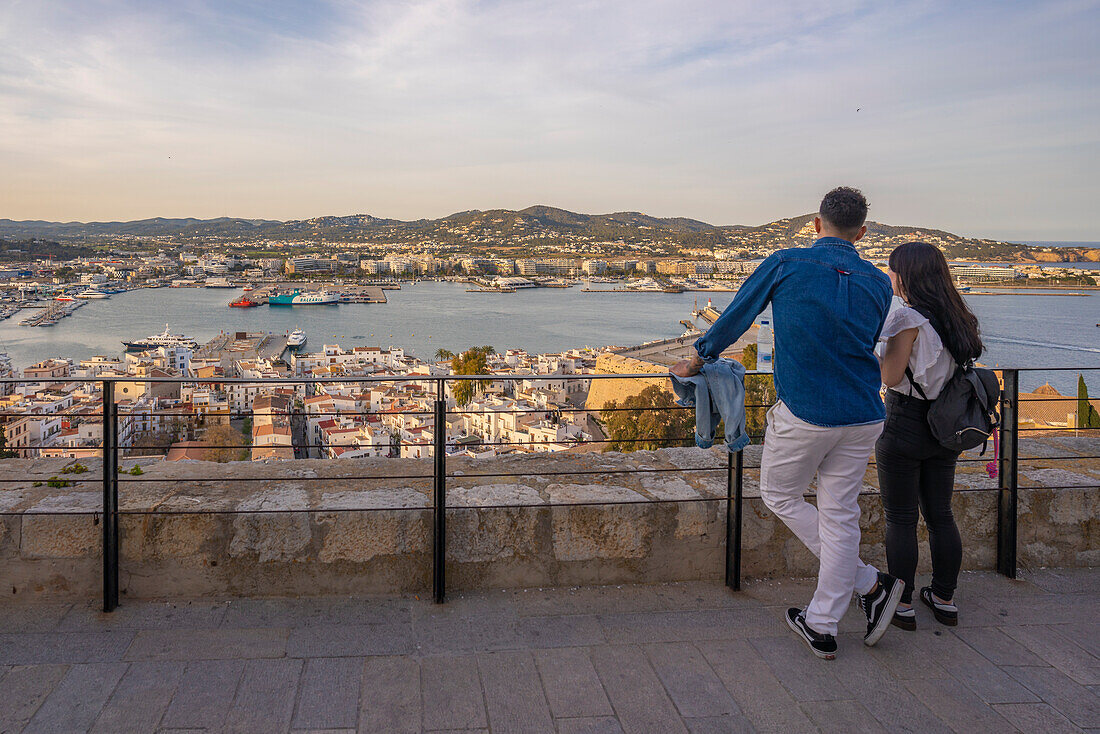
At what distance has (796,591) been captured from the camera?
90.0 inches

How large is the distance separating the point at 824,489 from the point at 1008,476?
109cm

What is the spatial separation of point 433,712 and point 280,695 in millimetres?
373

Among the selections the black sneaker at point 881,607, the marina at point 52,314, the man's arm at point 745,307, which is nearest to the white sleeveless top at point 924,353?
the man's arm at point 745,307

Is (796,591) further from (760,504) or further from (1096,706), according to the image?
(1096,706)

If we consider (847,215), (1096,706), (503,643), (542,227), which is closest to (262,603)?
(503,643)

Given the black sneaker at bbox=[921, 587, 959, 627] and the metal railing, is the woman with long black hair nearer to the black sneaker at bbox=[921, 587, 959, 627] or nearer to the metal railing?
the black sneaker at bbox=[921, 587, 959, 627]

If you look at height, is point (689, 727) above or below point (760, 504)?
below

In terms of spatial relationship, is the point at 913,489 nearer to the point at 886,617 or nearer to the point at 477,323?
the point at 886,617

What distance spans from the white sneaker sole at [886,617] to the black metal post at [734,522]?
0.46m

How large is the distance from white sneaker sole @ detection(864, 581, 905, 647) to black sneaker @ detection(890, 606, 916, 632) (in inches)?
3.6

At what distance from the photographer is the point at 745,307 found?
1.79m

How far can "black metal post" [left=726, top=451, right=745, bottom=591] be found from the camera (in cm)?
228

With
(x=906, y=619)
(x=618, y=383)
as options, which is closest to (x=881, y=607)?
(x=906, y=619)

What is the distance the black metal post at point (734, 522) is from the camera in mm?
2283
